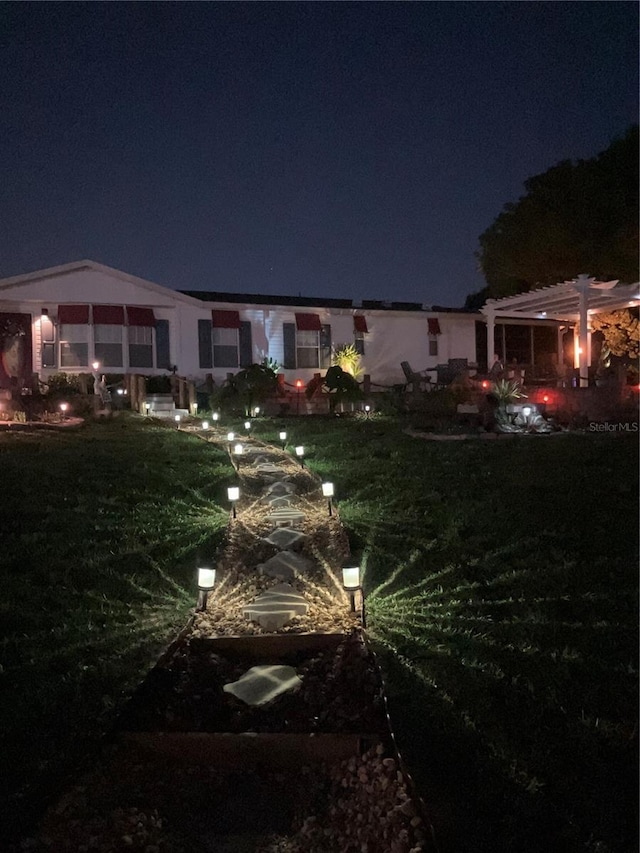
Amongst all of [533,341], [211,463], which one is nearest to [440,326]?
[533,341]

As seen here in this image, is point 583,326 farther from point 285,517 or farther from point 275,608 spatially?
point 275,608

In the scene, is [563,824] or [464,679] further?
[464,679]

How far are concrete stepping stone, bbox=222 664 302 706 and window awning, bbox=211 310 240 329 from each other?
53.3 ft

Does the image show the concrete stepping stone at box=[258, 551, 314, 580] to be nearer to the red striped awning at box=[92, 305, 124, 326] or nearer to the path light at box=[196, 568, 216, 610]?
the path light at box=[196, 568, 216, 610]

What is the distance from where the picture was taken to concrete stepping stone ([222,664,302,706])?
3.61 m

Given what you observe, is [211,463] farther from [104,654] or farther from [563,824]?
[563,824]

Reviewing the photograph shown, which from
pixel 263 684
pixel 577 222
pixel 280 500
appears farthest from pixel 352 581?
pixel 577 222

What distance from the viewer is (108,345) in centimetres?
1881

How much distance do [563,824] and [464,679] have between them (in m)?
1.03

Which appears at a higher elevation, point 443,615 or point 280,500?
point 280,500

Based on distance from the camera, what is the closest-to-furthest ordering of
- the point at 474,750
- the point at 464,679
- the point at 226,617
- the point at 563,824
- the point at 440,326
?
1. the point at 563,824
2. the point at 474,750
3. the point at 464,679
4. the point at 226,617
5. the point at 440,326

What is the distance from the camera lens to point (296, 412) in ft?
53.7

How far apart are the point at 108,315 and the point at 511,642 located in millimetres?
16384

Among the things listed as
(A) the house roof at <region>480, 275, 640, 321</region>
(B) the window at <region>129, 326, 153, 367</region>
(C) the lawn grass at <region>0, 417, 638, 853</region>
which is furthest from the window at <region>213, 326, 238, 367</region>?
(C) the lawn grass at <region>0, 417, 638, 853</region>
